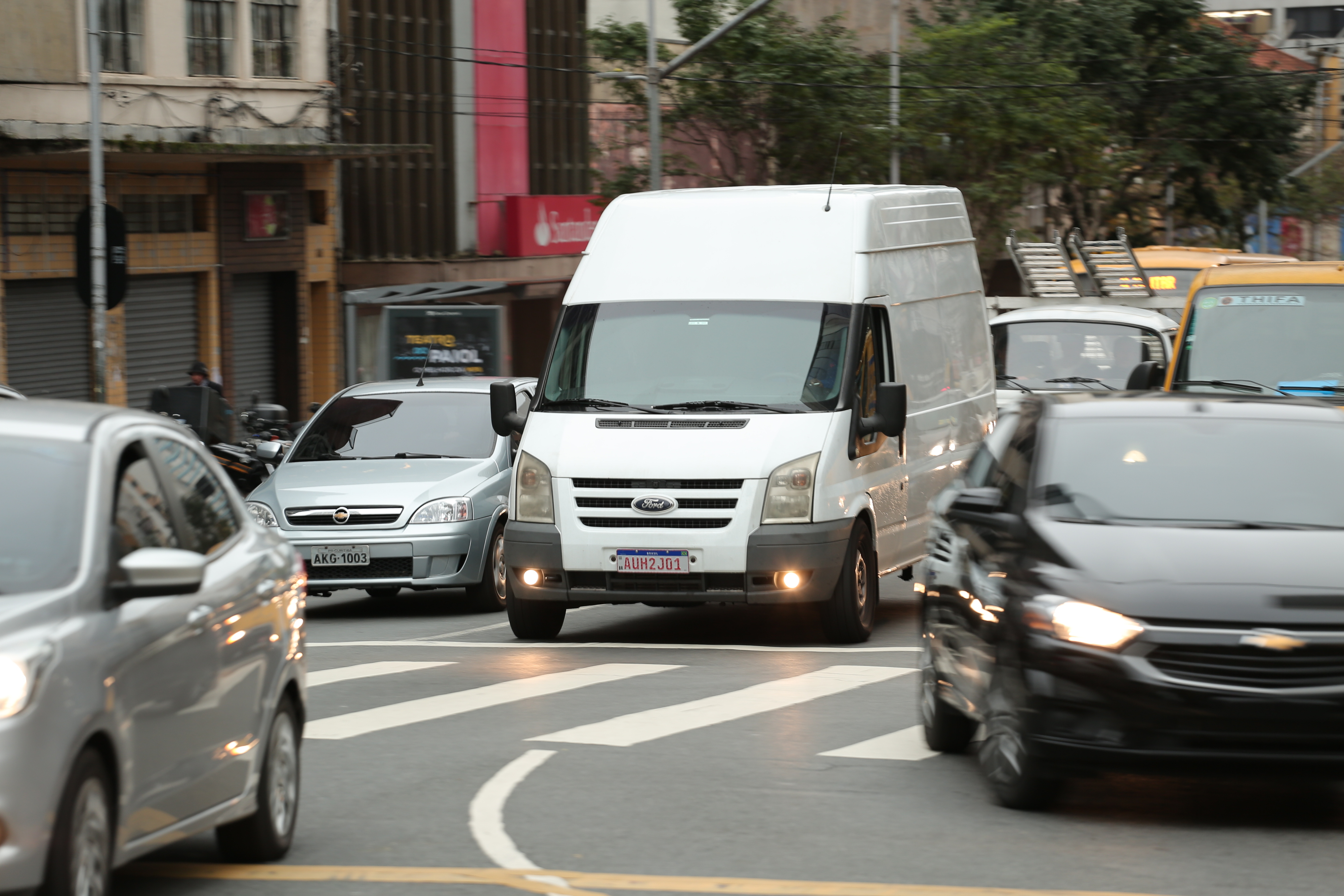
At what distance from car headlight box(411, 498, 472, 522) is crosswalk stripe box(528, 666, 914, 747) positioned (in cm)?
402

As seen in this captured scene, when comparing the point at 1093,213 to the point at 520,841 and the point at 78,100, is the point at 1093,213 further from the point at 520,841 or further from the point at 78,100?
the point at 520,841

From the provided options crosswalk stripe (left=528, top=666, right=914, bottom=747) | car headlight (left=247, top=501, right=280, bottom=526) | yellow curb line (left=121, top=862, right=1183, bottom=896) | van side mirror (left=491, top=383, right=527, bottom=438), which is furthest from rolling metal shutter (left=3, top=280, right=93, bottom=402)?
yellow curb line (left=121, top=862, right=1183, bottom=896)

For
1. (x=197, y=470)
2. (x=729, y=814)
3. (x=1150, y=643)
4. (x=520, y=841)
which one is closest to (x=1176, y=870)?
(x=1150, y=643)

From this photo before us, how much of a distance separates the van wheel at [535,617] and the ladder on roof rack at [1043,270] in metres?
13.0

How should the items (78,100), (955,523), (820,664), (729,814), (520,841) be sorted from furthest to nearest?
(78,100)
(820,664)
(955,523)
(729,814)
(520,841)

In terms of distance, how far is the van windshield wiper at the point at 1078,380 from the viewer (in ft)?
68.1

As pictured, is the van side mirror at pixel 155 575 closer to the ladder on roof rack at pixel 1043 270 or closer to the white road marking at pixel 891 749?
the white road marking at pixel 891 749

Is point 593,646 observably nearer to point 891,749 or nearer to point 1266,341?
point 891,749

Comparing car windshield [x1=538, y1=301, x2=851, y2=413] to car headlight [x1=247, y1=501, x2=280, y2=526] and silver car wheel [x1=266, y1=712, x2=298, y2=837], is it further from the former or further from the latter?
silver car wheel [x1=266, y1=712, x2=298, y2=837]

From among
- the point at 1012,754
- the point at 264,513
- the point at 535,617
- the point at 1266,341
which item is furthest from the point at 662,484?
the point at 1012,754

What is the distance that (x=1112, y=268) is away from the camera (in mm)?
26734

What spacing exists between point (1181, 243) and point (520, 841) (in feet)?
190

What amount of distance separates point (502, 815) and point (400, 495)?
771cm

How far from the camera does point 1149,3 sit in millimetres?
52844
